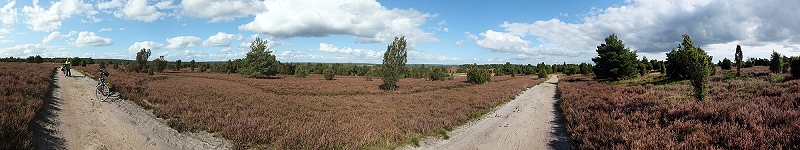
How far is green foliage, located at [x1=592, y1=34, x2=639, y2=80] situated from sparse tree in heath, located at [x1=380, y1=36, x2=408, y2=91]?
28.5 m

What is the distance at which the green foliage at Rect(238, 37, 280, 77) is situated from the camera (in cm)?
6206

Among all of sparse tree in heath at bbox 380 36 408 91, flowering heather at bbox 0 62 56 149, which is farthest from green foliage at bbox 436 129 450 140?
sparse tree in heath at bbox 380 36 408 91

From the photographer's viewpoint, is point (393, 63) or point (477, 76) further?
point (477, 76)

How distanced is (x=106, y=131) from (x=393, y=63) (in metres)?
30.4

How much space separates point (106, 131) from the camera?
9953mm

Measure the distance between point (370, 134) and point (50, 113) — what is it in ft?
35.6

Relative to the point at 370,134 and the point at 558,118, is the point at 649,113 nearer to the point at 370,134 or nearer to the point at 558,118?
the point at 558,118

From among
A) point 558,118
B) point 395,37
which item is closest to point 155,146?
point 558,118

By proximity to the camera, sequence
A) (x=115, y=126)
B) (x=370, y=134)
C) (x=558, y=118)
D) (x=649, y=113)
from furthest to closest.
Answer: (x=558, y=118) < (x=649, y=113) < (x=370, y=134) < (x=115, y=126)

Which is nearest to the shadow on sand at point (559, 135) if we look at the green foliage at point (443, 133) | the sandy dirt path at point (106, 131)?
the green foliage at point (443, 133)

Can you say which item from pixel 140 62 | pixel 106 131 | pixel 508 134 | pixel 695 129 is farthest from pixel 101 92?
pixel 140 62

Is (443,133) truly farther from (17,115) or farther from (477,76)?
(477,76)

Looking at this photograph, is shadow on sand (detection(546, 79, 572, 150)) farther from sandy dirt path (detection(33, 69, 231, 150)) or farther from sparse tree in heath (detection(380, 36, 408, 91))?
sparse tree in heath (detection(380, 36, 408, 91))

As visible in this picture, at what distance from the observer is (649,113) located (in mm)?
13086
